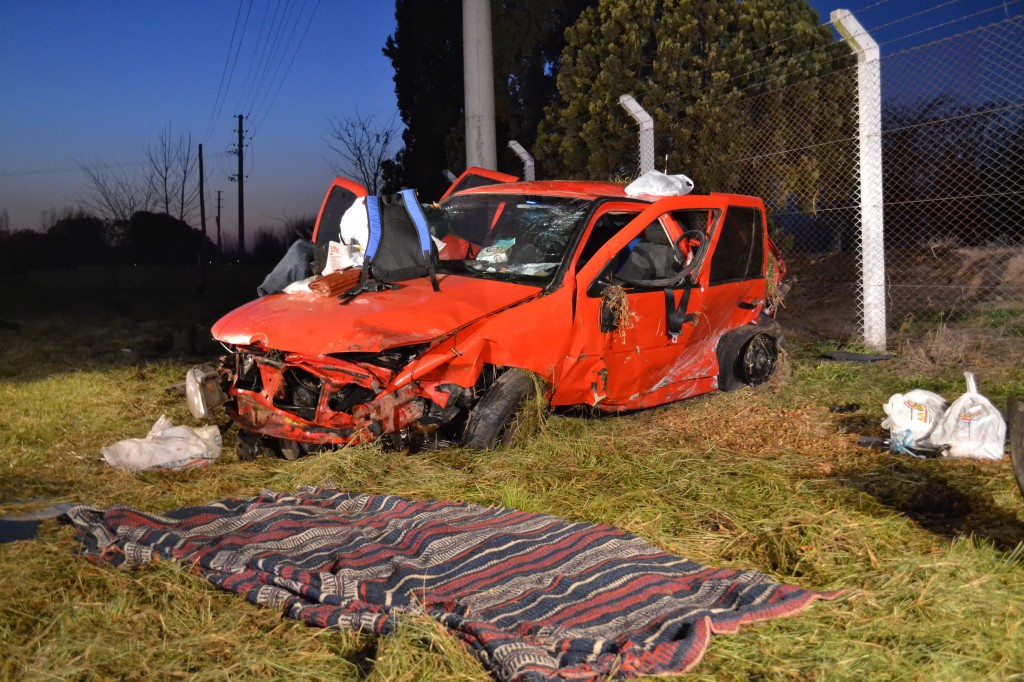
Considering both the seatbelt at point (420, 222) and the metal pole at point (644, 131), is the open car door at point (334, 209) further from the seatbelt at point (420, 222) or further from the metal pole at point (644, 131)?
the metal pole at point (644, 131)

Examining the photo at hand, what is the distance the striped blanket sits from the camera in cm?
316

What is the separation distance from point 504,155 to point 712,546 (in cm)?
1489

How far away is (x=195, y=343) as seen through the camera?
1148 cm

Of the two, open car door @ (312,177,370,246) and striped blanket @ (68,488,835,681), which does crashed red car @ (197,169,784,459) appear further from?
striped blanket @ (68,488,835,681)

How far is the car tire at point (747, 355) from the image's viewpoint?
728cm

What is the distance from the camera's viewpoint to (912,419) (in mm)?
5742

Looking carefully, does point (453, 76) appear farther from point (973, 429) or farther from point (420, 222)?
point (973, 429)

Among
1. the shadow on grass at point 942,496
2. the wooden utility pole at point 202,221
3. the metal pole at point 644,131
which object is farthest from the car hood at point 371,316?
the wooden utility pole at point 202,221

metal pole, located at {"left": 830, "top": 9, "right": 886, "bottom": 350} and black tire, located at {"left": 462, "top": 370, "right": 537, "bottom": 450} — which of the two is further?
metal pole, located at {"left": 830, "top": 9, "right": 886, "bottom": 350}

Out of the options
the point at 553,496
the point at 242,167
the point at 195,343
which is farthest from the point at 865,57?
the point at 242,167

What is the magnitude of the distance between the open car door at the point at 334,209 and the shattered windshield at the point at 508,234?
27.1 inches

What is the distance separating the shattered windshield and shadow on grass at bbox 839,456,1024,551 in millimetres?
2331

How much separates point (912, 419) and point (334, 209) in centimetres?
446

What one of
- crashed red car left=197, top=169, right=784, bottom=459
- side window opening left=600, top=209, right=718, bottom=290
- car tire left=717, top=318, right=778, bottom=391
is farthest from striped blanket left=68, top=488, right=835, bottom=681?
car tire left=717, top=318, right=778, bottom=391
